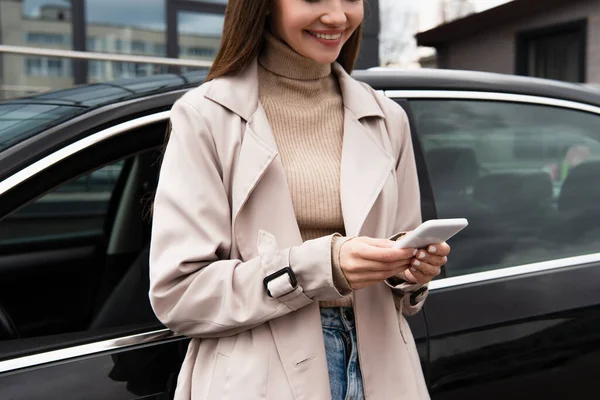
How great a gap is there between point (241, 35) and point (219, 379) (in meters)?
0.68

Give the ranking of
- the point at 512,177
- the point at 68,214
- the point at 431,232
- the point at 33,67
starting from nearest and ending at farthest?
the point at 431,232 → the point at 512,177 → the point at 68,214 → the point at 33,67

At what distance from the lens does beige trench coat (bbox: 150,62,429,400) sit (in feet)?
3.86

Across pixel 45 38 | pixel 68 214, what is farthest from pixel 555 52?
pixel 68 214

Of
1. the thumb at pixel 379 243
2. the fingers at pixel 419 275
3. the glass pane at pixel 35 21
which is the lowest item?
the fingers at pixel 419 275

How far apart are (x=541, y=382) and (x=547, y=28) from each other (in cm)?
1223

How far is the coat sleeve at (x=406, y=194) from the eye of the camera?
1424 millimetres

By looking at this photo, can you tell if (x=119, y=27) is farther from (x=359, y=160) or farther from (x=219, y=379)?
(x=219, y=379)

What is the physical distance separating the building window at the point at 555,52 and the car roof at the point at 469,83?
10636 millimetres

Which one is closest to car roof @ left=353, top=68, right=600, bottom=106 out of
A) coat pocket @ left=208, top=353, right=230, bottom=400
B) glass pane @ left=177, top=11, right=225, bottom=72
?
coat pocket @ left=208, top=353, right=230, bottom=400

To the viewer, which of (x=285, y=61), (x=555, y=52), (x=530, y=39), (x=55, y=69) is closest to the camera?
(x=285, y=61)

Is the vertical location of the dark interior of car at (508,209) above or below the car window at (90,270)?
above

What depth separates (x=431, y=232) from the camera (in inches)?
41.9

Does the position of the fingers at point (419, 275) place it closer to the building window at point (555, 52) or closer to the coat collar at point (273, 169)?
the coat collar at point (273, 169)

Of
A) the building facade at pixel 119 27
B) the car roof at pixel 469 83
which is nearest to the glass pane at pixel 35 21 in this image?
the building facade at pixel 119 27
